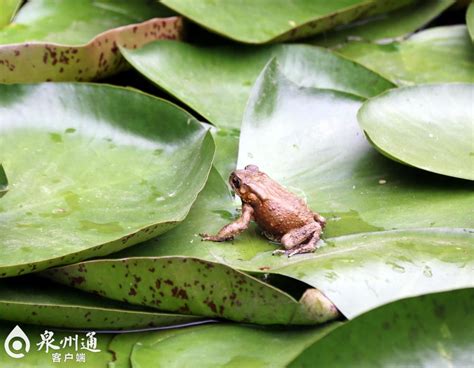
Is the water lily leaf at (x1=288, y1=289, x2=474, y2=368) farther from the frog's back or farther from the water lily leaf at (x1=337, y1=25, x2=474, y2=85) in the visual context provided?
the water lily leaf at (x1=337, y1=25, x2=474, y2=85)

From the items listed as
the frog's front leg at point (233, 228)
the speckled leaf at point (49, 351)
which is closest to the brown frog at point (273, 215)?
the frog's front leg at point (233, 228)

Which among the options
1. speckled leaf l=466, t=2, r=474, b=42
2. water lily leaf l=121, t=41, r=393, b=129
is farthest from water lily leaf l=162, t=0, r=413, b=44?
speckled leaf l=466, t=2, r=474, b=42

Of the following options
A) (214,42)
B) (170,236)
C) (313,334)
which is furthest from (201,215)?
(214,42)

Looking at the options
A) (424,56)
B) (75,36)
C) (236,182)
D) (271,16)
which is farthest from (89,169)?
(424,56)

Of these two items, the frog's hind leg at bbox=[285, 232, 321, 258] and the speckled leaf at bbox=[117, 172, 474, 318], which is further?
the frog's hind leg at bbox=[285, 232, 321, 258]

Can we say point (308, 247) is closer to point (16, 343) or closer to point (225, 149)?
point (225, 149)

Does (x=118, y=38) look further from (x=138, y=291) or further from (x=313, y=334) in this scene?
(x=313, y=334)
